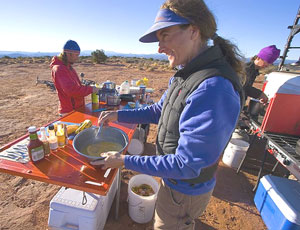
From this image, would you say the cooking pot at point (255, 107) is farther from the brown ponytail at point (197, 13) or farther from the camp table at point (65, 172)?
the camp table at point (65, 172)

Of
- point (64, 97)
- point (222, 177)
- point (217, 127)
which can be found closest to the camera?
point (217, 127)

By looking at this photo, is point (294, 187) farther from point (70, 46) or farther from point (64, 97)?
point (70, 46)

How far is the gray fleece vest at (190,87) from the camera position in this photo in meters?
0.95

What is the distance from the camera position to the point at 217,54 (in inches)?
41.3

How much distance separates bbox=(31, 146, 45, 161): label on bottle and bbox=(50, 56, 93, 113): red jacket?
157cm

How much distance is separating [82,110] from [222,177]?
2.92m

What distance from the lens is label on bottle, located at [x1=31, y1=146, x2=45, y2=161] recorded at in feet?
4.50

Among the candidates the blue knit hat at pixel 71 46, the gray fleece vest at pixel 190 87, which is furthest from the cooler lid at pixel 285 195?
the blue knit hat at pixel 71 46

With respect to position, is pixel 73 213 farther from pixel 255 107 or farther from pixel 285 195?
pixel 255 107

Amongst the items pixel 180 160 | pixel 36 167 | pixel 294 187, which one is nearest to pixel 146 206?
pixel 36 167

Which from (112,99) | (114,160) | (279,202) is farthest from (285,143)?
(112,99)

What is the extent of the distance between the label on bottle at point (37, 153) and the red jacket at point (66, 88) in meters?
1.57

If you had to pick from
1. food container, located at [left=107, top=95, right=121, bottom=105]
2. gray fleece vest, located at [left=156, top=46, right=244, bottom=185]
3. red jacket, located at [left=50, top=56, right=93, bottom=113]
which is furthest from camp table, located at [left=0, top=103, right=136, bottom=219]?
food container, located at [left=107, top=95, right=121, bottom=105]

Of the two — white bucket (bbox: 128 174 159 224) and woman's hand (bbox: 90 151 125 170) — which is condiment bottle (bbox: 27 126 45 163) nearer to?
woman's hand (bbox: 90 151 125 170)
